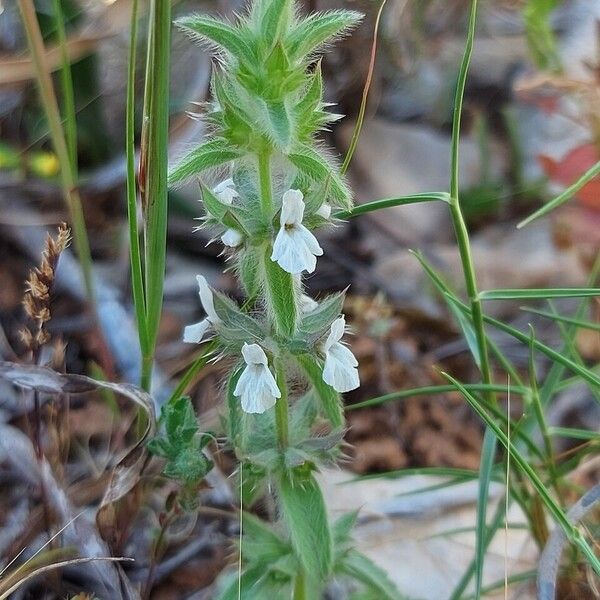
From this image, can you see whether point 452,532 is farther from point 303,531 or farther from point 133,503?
point 133,503

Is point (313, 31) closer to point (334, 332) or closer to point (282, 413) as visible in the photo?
point (334, 332)

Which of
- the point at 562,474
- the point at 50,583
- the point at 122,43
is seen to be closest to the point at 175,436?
the point at 50,583

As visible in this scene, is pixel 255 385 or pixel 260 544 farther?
pixel 260 544

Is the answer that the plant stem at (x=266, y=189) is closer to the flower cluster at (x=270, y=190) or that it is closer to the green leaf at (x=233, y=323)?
the flower cluster at (x=270, y=190)

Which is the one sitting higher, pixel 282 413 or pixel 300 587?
pixel 282 413

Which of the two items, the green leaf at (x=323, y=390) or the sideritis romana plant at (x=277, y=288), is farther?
the green leaf at (x=323, y=390)

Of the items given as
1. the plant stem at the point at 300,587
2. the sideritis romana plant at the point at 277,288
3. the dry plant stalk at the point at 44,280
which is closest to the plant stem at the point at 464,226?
the sideritis romana plant at the point at 277,288

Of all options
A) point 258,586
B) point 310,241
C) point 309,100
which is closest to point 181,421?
point 258,586

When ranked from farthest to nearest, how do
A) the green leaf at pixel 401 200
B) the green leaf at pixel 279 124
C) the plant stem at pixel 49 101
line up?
the plant stem at pixel 49 101
the green leaf at pixel 401 200
the green leaf at pixel 279 124
